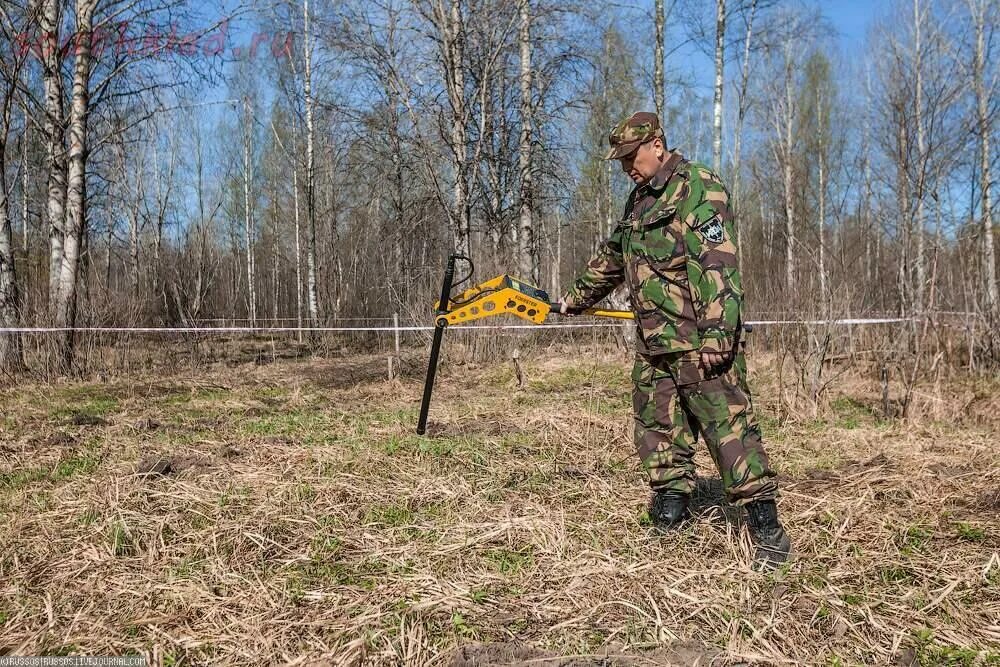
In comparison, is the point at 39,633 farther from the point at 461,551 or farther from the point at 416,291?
the point at 416,291

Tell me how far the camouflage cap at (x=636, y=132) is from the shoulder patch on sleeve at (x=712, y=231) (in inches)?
17.8

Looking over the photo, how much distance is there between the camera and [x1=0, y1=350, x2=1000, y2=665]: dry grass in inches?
79.1

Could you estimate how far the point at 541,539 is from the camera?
2.72 metres

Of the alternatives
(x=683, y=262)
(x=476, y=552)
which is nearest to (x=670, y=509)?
(x=476, y=552)

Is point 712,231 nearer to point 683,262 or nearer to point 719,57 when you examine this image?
point 683,262

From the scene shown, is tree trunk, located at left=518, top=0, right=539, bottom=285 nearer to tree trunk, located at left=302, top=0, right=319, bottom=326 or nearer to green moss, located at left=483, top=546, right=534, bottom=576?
tree trunk, located at left=302, top=0, right=319, bottom=326

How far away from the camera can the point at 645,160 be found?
8.96 feet

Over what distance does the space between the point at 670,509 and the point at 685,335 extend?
0.80m

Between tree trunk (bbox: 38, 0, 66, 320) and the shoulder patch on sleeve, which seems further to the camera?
tree trunk (bbox: 38, 0, 66, 320)

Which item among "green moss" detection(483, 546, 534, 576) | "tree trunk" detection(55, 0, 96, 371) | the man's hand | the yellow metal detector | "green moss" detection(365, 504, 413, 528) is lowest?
"green moss" detection(483, 546, 534, 576)

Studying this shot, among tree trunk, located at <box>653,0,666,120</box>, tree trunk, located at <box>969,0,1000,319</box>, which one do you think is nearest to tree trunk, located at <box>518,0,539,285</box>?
tree trunk, located at <box>653,0,666,120</box>

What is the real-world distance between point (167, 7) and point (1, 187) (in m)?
3.45

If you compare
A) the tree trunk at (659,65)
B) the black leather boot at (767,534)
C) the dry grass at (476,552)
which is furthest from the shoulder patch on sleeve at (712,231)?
the tree trunk at (659,65)

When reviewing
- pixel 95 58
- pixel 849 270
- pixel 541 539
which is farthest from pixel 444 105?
pixel 541 539
